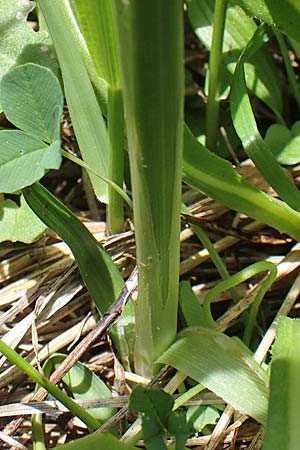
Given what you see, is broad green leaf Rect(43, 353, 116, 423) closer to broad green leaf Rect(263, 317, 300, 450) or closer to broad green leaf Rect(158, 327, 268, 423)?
broad green leaf Rect(158, 327, 268, 423)

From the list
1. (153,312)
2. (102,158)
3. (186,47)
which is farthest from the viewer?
(186,47)

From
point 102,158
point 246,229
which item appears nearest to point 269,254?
point 246,229

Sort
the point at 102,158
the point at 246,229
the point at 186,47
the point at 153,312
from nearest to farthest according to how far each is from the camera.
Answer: the point at 153,312
the point at 102,158
the point at 246,229
the point at 186,47

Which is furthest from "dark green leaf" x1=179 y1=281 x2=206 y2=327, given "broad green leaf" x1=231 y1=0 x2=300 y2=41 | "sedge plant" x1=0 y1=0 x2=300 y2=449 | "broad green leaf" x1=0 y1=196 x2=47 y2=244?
"broad green leaf" x1=231 y1=0 x2=300 y2=41

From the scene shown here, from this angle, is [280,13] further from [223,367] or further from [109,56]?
[223,367]

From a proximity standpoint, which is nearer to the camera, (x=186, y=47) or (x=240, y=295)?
(x=240, y=295)

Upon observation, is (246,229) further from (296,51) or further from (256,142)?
(296,51)

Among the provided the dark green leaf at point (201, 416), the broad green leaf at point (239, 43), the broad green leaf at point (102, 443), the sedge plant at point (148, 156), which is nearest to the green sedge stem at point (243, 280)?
the sedge plant at point (148, 156)

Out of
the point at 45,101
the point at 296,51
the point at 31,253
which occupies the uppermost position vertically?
the point at 45,101
